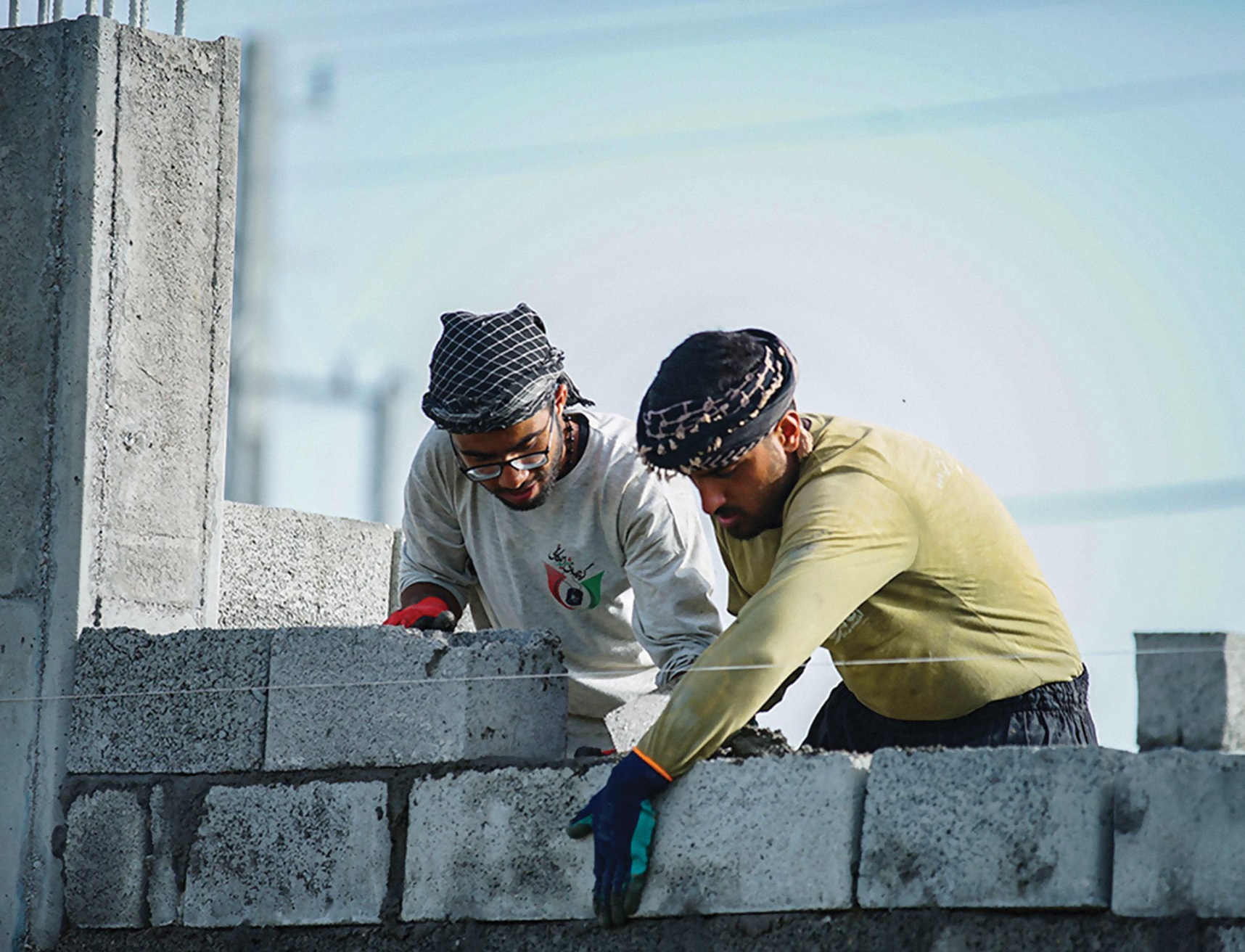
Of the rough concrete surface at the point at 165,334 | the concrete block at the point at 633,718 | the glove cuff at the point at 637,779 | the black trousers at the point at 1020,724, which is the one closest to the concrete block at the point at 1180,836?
the black trousers at the point at 1020,724

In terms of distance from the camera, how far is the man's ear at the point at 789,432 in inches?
142

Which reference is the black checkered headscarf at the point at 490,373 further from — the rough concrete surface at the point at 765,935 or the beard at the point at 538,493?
the rough concrete surface at the point at 765,935

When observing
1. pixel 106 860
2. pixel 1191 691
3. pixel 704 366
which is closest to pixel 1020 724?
pixel 1191 691

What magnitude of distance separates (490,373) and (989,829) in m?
1.72

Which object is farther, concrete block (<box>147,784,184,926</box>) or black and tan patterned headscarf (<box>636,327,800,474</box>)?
concrete block (<box>147,784,184,926</box>)

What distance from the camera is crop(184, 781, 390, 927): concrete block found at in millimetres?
3965

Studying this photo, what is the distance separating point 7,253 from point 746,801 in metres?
2.43

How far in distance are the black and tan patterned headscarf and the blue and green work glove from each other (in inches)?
23.6

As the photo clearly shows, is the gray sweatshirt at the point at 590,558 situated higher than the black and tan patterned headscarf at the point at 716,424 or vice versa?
the black and tan patterned headscarf at the point at 716,424

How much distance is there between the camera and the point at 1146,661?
312 cm

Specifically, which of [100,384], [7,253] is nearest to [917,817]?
[100,384]

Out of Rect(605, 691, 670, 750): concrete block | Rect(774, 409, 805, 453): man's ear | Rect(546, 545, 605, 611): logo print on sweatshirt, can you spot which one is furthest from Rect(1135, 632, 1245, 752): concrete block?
Rect(605, 691, 670, 750): concrete block

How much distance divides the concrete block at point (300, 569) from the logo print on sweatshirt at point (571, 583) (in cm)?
105

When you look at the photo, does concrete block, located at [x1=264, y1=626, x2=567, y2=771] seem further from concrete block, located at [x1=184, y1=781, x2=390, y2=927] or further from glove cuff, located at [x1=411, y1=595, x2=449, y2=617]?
glove cuff, located at [x1=411, y1=595, x2=449, y2=617]
